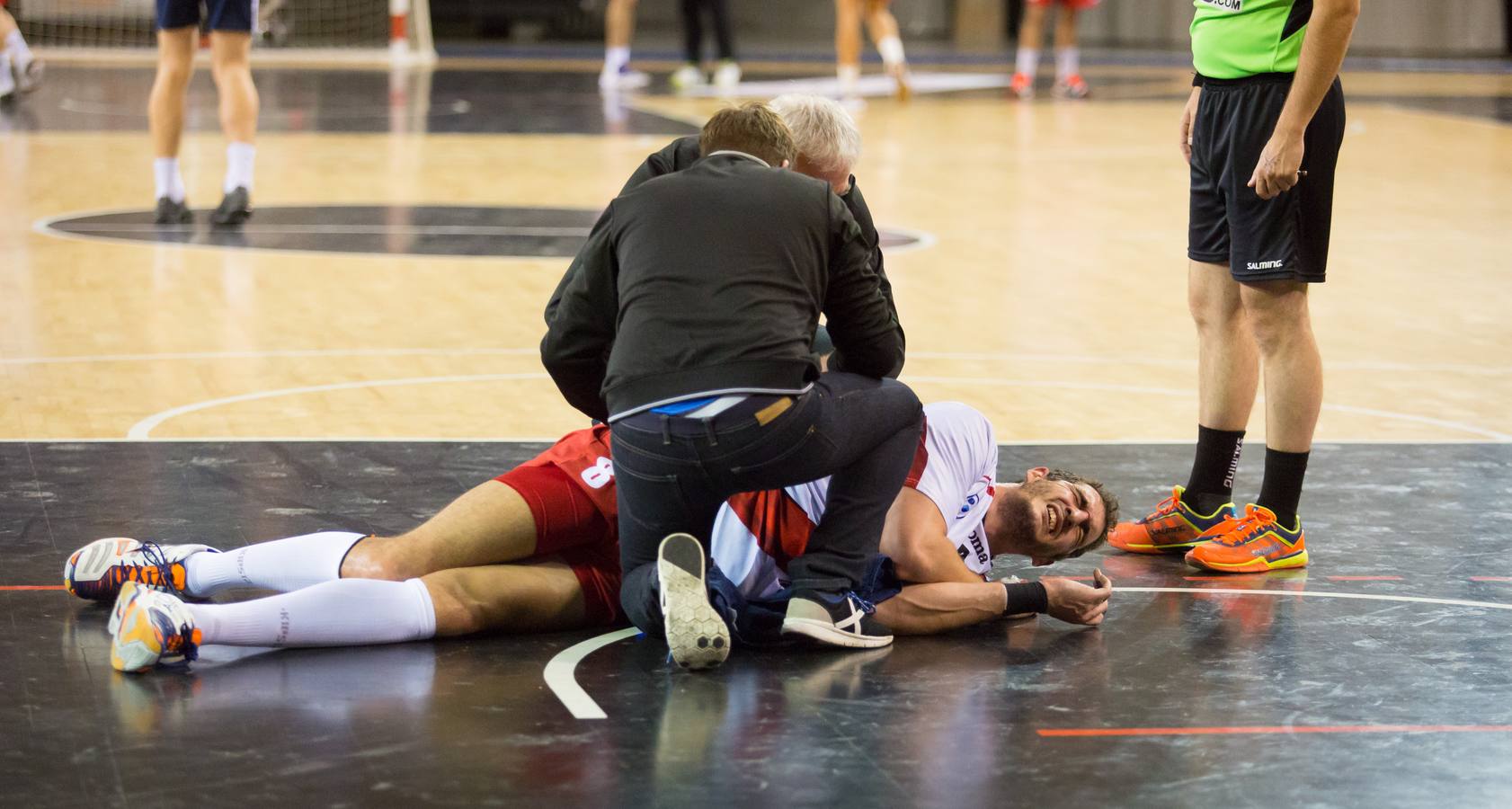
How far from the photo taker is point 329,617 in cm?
342

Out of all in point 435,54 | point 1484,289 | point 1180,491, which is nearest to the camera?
point 1180,491

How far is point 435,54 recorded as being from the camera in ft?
63.2

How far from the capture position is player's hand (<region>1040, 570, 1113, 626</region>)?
143 inches

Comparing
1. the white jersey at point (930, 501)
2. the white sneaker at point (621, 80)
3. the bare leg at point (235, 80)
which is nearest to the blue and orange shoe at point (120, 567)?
the white jersey at point (930, 501)

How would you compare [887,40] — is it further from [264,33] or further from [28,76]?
[264,33]

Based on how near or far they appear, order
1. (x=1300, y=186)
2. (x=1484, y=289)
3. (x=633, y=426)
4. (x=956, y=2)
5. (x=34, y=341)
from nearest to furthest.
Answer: (x=633, y=426) < (x=1300, y=186) < (x=34, y=341) < (x=1484, y=289) < (x=956, y=2)

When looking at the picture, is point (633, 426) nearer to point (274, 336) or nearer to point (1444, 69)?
point (274, 336)

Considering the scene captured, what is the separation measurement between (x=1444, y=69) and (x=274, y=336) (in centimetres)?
1581

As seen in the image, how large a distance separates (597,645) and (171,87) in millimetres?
5438

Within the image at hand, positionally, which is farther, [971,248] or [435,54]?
[435,54]

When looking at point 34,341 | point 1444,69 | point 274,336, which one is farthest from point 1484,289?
point 1444,69

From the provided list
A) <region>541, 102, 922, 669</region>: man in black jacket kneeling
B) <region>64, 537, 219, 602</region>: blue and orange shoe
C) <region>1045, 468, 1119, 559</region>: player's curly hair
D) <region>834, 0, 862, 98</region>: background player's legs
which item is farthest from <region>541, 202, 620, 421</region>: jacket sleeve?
<region>834, 0, 862, 98</region>: background player's legs

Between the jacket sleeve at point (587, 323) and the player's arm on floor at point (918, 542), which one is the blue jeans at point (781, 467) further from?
the jacket sleeve at point (587, 323)

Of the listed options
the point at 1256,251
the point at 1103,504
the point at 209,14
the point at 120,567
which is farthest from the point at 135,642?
the point at 209,14
